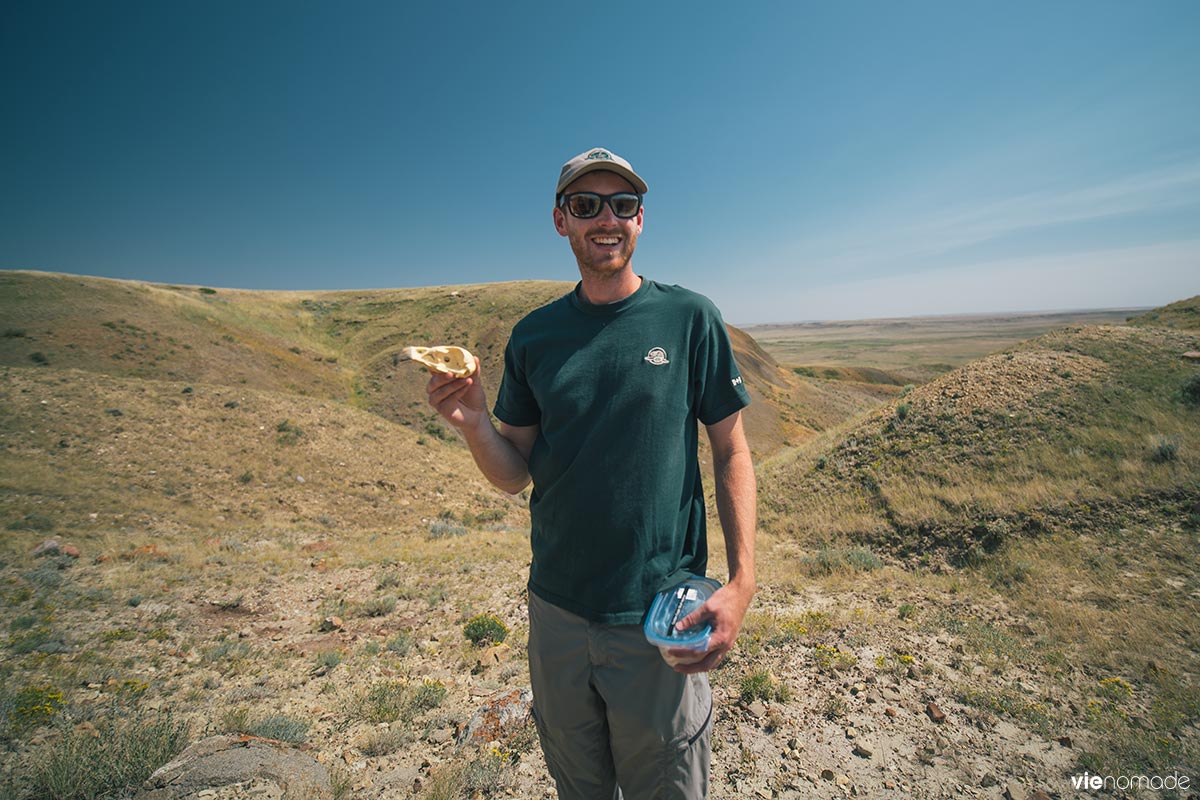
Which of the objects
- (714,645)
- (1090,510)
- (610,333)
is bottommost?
(1090,510)

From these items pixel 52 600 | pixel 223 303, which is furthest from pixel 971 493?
pixel 223 303

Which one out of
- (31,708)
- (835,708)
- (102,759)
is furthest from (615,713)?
(31,708)

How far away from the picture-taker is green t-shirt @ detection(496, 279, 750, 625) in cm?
178

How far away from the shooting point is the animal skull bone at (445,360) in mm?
1837

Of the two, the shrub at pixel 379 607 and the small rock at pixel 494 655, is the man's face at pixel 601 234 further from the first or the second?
the shrub at pixel 379 607

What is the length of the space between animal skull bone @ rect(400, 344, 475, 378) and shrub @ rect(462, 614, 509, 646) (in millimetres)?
5120

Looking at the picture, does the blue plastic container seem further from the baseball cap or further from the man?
the baseball cap

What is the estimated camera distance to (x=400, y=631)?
20.9 feet

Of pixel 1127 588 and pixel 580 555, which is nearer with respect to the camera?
pixel 580 555

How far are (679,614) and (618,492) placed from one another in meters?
0.48

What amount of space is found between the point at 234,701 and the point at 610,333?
220 inches

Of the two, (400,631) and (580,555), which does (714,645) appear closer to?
(580,555)

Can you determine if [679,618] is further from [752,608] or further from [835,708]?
[752,608]

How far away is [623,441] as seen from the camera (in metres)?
1.79
